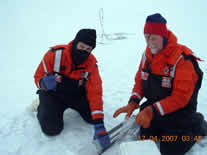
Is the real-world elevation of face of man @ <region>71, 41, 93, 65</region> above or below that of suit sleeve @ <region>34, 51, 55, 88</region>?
above

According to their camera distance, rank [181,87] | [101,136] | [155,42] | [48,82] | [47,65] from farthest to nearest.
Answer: [47,65] < [48,82] < [101,136] < [155,42] < [181,87]

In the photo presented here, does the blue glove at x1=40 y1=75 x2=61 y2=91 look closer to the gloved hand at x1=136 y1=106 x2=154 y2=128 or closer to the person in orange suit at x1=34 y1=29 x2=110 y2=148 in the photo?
the person in orange suit at x1=34 y1=29 x2=110 y2=148

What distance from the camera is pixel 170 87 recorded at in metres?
1.45

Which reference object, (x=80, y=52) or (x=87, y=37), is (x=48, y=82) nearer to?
(x=80, y=52)

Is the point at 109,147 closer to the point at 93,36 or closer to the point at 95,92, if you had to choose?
the point at 95,92

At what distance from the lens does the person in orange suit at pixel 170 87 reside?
1338 millimetres

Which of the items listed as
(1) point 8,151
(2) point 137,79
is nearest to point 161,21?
(2) point 137,79

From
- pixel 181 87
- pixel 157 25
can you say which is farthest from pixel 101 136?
pixel 157 25

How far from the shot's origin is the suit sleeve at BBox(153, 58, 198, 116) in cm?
130

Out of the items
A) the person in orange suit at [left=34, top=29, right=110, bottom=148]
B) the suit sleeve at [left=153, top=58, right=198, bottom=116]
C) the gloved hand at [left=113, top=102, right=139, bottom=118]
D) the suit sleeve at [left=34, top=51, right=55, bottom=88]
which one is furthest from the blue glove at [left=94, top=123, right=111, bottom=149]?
the suit sleeve at [left=34, top=51, right=55, bottom=88]

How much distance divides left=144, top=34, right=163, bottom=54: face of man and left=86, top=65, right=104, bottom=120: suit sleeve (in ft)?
2.53

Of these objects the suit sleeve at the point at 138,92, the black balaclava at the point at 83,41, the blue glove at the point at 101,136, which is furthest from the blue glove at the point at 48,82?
the suit sleeve at the point at 138,92

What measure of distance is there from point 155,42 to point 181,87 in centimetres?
48

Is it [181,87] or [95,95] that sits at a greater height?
[181,87]
